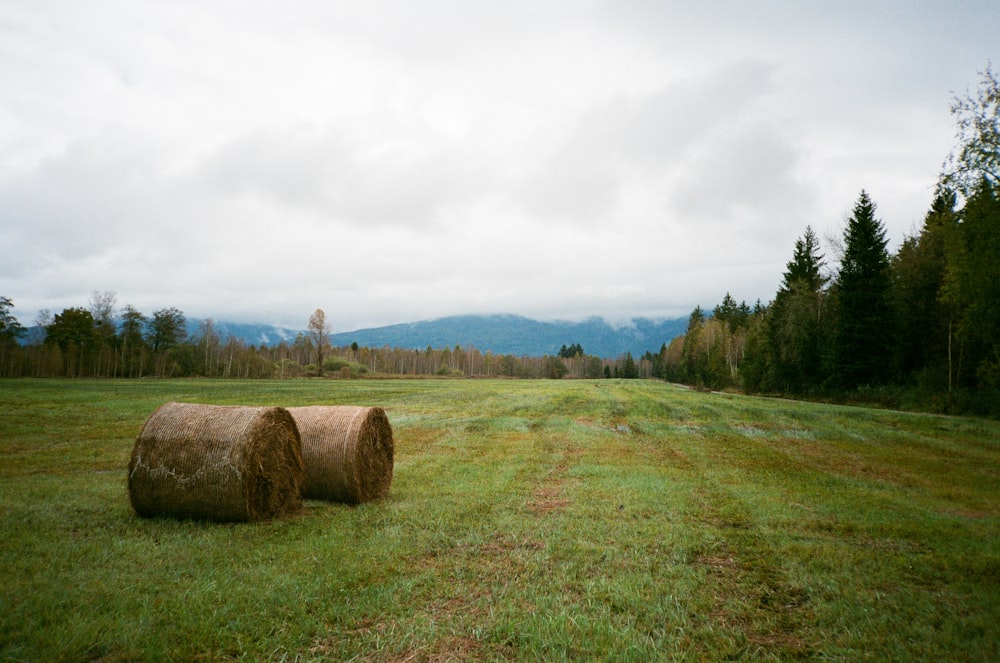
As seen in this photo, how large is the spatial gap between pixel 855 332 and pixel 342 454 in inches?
1835

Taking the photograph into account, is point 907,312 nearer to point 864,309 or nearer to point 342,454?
point 864,309

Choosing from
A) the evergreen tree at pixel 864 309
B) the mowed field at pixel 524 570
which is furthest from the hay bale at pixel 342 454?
the evergreen tree at pixel 864 309

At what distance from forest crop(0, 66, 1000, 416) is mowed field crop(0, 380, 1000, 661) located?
54.6ft

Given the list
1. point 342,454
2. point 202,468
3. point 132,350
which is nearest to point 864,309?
point 342,454

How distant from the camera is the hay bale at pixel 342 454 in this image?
9.95m

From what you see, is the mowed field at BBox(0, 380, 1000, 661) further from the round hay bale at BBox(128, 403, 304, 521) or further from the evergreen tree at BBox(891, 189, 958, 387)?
the evergreen tree at BBox(891, 189, 958, 387)

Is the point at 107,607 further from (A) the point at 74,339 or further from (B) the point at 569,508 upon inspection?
(A) the point at 74,339

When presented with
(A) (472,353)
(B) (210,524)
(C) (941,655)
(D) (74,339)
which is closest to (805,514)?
(C) (941,655)

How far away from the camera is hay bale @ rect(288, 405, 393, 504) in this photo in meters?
9.95

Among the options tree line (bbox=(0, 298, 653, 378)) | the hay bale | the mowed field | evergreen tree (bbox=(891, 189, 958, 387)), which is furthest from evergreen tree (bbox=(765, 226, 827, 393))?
tree line (bbox=(0, 298, 653, 378))

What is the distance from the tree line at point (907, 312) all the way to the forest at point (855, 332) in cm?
9

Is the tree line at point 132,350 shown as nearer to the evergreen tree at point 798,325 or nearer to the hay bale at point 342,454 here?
the evergreen tree at point 798,325

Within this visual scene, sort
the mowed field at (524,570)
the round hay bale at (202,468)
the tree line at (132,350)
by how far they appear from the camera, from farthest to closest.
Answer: the tree line at (132,350), the round hay bale at (202,468), the mowed field at (524,570)

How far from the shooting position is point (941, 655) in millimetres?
4723
